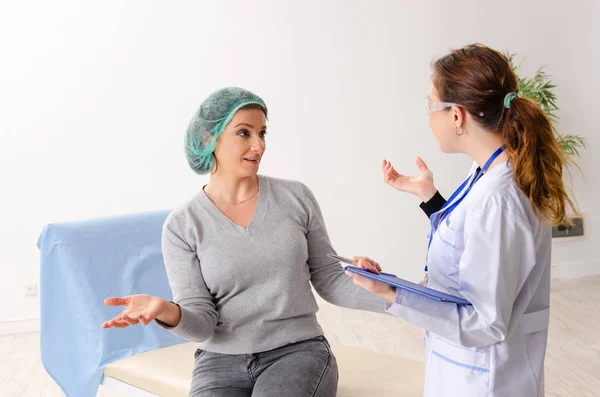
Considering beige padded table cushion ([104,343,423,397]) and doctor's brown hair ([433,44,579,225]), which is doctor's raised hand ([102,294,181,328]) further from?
doctor's brown hair ([433,44,579,225])

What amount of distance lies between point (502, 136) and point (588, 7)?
4.37m

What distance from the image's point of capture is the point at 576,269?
5562mm

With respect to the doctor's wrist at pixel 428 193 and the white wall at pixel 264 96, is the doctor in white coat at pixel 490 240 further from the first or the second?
the white wall at pixel 264 96

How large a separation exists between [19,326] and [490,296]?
12.7ft

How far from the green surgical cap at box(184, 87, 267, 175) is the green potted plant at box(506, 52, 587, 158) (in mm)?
3316

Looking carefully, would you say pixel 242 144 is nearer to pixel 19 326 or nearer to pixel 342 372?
pixel 342 372

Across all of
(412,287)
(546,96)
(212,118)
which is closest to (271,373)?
(412,287)

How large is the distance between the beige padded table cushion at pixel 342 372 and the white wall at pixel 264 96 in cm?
235

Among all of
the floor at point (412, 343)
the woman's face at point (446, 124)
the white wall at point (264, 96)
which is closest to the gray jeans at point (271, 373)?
the woman's face at point (446, 124)

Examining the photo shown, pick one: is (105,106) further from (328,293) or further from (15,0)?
(328,293)

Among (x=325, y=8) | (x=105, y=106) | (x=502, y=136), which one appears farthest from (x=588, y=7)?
(x=502, y=136)

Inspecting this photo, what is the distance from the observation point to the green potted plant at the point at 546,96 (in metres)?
5.09

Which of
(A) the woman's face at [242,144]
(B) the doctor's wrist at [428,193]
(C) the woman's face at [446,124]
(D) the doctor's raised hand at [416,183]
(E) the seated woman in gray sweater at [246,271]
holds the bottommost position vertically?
(E) the seated woman in gray sweater at [246,271]

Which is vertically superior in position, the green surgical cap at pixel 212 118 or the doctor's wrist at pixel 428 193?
the green surgical cap at pixel 212 118
